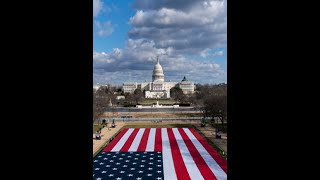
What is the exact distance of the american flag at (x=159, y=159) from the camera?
13.9 metres

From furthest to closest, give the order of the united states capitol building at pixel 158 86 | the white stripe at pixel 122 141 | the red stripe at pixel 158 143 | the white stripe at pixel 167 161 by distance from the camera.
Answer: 1. the united states capitol building at pixel 158 86
2. the white stripe at pixel 122 141
3. the red stripe at pixel 158 143
4. the white stripe at pixel 167 161

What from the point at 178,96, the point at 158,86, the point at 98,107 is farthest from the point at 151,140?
the point at 158,86

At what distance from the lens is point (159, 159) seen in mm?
16594

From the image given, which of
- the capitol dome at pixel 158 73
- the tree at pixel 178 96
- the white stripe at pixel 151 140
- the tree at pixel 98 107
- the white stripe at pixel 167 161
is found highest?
the capitol dome at pixel 158 73

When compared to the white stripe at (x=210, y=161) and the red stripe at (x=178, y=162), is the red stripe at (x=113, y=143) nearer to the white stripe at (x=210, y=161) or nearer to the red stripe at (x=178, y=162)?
the red stripe at (x=178, y=162)

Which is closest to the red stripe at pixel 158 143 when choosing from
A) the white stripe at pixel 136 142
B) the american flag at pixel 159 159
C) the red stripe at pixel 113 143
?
the american flag at pixel 159 159

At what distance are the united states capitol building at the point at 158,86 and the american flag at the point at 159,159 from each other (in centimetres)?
8450

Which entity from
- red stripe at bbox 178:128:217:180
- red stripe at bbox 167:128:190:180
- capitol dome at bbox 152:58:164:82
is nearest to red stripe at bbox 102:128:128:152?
red stripe at bbox 167:128:190:180

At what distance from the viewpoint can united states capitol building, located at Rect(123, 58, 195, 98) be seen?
4323 inches

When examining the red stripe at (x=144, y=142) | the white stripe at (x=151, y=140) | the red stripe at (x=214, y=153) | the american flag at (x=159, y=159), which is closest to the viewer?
the american flag at (x=159, y=159)
